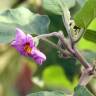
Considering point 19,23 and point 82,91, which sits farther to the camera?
Answer: point 19,23

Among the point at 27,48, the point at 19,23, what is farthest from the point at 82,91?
the point at 19,23

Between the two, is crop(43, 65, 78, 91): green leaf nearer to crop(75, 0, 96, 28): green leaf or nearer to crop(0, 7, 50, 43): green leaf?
crop(0, 7, 50, 43): green leaf

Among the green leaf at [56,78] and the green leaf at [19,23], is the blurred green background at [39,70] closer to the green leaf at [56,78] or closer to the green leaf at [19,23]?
the green leaf at [56,78]

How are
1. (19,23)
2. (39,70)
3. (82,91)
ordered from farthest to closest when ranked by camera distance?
(39,70) < (19,23) < (82,91)

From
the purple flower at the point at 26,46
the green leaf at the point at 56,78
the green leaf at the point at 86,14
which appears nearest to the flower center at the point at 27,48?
the purple flower at the point at 26,46

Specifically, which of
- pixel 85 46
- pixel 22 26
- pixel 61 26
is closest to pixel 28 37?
pixel 22 26

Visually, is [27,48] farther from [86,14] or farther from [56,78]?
[56,78]

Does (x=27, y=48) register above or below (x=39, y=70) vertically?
above
